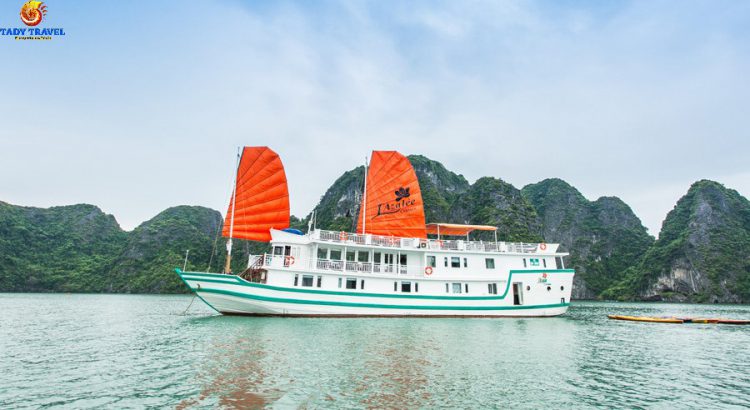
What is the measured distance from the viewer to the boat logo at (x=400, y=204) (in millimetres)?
21641

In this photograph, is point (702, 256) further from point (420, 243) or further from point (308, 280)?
point (308, 280)

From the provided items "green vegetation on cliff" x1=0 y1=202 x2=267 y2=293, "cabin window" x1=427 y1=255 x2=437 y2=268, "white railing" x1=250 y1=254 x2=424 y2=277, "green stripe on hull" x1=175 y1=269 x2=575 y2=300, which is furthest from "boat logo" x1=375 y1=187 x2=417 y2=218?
"green vegetation on cliff" x1=0 y1=202 x2=267 y2=293

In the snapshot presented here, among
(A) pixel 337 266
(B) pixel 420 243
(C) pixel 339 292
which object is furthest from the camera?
(B) pixel 420 243

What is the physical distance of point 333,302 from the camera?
17.9 m

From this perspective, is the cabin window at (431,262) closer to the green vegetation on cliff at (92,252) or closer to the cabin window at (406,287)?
the cabin window at (406,287)

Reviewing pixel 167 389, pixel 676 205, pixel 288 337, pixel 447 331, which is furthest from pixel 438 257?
pixel 676 205

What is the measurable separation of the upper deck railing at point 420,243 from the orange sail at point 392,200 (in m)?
1.25

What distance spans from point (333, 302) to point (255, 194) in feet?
23.6

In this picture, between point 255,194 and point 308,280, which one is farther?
point 255,194

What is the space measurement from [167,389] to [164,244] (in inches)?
3290

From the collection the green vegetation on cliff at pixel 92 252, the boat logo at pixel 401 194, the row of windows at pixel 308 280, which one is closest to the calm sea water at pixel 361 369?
the row of windows at pixel 308 280

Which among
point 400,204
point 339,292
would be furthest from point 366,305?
point 400,204

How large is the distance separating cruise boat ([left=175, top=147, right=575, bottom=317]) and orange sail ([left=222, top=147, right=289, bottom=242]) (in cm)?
5

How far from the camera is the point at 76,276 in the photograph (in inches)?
2726
